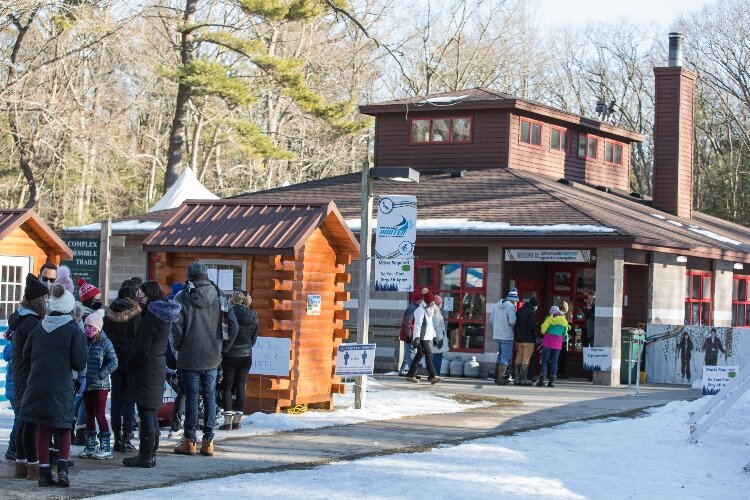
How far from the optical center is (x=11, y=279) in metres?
16.6

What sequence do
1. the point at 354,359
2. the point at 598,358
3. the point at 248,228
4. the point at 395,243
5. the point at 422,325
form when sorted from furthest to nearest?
the point at 598,358
the point at 422,325
the point at 395,243
the point at 354,359
the point at 248,228

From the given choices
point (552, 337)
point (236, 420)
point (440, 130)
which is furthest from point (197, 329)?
point (440, 130)

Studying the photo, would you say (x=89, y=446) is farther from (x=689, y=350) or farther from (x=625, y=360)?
(x=689, y=350)

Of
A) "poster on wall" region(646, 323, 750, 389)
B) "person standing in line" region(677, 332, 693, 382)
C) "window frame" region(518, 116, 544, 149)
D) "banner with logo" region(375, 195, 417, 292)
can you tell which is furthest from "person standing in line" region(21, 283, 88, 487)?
"window frame" region(518, 116, 544, 149)

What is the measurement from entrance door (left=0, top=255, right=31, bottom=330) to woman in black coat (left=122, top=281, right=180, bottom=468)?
5.65 metres

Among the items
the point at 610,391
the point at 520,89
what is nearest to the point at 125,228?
the point at 610,391

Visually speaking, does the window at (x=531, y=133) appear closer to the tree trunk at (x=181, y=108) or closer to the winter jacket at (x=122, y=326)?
the tree trunk at (x=181, y=108)

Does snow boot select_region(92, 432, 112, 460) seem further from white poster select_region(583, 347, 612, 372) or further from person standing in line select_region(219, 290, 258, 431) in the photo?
white poster select_region(583, 347, 612, 372)

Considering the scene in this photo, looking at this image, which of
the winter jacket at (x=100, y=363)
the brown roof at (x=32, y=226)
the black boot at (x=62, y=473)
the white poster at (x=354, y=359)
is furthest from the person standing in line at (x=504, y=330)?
the black boot at (x=62, y=473)

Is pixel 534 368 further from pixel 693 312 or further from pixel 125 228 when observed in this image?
pixel 125 228

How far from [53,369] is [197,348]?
207cm

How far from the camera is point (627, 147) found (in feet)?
118

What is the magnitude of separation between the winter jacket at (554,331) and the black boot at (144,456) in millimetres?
12609

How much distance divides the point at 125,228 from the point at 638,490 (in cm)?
1907
